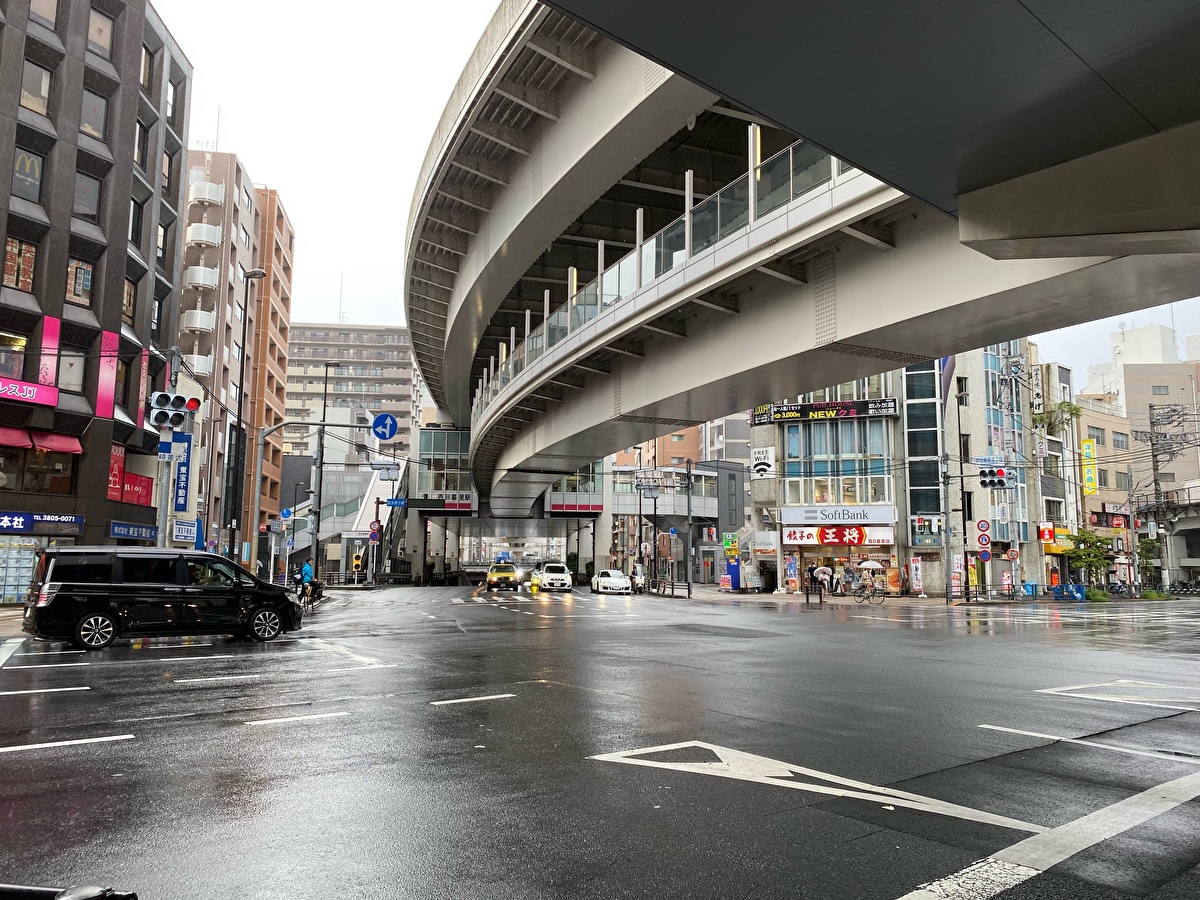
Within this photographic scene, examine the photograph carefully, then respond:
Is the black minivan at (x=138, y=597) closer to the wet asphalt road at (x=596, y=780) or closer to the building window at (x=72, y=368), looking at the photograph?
the wet asphalt road at (x=596, y=780)

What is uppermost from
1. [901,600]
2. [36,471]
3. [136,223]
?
[136,223]

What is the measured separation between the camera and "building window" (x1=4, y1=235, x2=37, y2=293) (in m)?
28.7

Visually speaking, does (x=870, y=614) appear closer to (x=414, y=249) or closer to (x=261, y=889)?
(x=414, y=249)

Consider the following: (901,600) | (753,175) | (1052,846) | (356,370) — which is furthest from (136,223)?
(356,370)

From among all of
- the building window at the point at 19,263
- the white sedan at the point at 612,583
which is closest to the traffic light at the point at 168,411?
the building window at the point at 19,263

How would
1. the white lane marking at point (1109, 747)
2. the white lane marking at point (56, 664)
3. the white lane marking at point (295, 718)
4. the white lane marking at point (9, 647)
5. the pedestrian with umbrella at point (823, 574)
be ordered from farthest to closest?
1. the pedestrian with umbrella at point (823, 574)
2. the white lane marking at point (9, 647)
3. the white lane marking at point (56, 664)
4. the white lane marking at point (295, 718)
5. the white lane marking at point (1109, 747)

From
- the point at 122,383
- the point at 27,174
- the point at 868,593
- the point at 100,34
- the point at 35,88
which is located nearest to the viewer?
the point at 27,174

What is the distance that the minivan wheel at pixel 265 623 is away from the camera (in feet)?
56.5

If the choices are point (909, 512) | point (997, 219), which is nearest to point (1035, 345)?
point (909, 512)

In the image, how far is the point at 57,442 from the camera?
96.2 feet

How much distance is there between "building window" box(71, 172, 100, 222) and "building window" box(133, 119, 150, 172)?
3.41 m

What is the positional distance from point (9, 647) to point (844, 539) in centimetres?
4418

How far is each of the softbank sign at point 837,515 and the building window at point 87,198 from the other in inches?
1576

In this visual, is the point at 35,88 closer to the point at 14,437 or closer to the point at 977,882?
the point at 14,437
